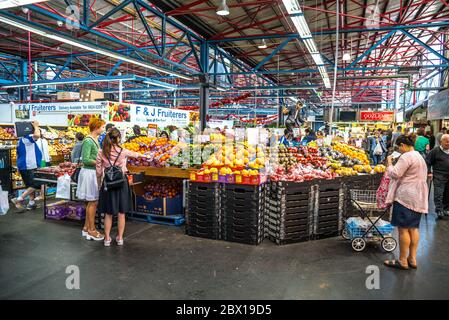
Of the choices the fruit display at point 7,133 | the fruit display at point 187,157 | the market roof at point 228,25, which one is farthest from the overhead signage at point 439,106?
the fruit display at point 7,133

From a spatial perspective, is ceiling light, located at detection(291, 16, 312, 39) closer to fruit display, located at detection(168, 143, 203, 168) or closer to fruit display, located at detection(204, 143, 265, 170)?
fruit display, located at detection(204, 143, 265, 170)

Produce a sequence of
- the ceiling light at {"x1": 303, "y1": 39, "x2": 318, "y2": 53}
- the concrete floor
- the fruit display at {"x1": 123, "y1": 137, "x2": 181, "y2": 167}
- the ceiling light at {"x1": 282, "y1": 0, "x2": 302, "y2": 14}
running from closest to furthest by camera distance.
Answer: the concrete floor → the ceiling light at {"x1": 282, "y1": 0, "x2": 302, "y2": 14} → the fruit display at {"x1": 123, "y1": 137, "x2": 181, "y2": 167} → the ceiling light at {"x1": 303, "y1": 39, "x2": 318, "y2": 53}

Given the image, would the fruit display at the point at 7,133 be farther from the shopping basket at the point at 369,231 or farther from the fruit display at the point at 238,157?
the shopping basket at the point at 369,231

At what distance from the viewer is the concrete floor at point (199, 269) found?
322 cm

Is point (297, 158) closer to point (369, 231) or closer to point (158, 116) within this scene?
point (369, 231)

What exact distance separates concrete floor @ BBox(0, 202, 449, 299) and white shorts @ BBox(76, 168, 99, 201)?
63 centimetres

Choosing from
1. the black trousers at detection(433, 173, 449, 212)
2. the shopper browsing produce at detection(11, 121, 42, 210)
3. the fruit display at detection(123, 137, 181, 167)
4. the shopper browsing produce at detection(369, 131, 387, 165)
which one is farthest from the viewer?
the shopper browsing produce at detection(369, 131, 387, 165)

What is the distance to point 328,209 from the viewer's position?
487cm

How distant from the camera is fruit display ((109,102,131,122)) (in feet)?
32.8

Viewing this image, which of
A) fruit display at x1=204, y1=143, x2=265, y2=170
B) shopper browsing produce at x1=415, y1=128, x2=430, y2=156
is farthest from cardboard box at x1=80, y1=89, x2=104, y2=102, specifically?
shopper browsing produce at x1=415, y1=128, x2=430, y2=156

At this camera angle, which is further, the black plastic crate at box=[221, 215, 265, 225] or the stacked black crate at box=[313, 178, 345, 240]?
the stacked black crate at box=[313, 178, 345, 240]

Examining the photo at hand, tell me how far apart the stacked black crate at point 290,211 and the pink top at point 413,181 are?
1256mm

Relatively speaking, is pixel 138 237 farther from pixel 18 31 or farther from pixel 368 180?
pixel 18 31

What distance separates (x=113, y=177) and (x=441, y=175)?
555 centimetres
